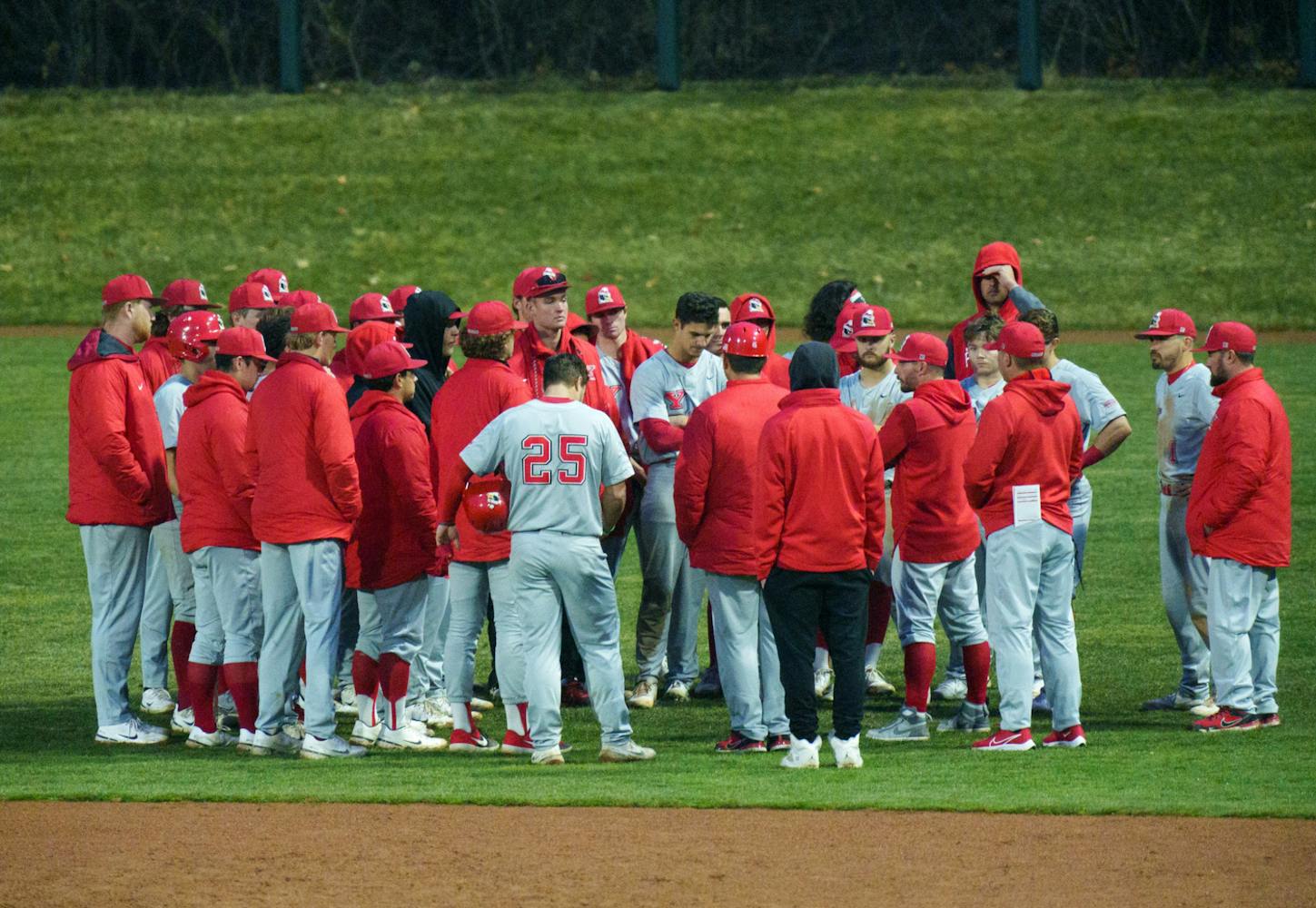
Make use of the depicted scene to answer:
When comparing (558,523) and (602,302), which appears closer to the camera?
(558,523)

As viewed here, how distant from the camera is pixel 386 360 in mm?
8383

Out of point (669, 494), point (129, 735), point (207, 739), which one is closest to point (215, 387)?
point (207, 739)

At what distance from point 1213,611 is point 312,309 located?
14.8ft

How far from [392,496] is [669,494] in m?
1.71

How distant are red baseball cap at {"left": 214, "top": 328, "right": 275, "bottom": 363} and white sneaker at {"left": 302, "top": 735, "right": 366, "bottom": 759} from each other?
181cm

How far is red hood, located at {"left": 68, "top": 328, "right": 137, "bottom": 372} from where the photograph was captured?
886 centimetres

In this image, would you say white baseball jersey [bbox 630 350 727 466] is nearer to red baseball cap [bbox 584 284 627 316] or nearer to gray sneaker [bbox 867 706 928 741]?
red baseball cap [bbox 584 284 627 316]

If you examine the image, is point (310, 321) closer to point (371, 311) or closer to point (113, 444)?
point (113, 444)

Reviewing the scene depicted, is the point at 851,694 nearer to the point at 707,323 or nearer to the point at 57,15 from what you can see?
the point at 707,323

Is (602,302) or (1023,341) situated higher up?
(602,302)

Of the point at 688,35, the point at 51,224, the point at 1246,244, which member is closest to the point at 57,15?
the point at 51,224

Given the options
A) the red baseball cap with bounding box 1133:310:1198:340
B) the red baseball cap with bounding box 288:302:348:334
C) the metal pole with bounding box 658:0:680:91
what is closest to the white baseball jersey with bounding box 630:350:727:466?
the red baseball cap with bounding box 288:302:348:334

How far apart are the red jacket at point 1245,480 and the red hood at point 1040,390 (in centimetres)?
95

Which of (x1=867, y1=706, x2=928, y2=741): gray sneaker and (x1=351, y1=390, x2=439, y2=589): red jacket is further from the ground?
(x1=351, y1=390, x2=439, y2=589): red jacket
